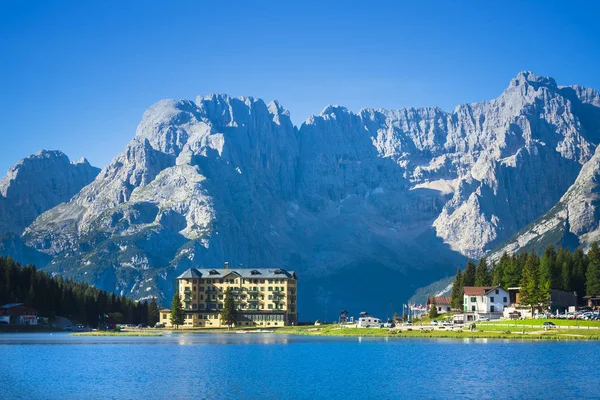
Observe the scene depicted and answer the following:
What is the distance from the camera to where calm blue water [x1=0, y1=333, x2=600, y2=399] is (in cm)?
8231

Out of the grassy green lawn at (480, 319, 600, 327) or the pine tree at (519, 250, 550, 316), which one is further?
the pine tree at (519, 250, 550, 316)

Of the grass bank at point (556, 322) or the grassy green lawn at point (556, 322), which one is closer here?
the grass bank at point (556, 322)

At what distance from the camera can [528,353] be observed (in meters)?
122

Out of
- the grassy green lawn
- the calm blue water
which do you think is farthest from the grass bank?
the calm blue water

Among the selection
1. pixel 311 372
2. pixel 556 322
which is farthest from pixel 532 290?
pixel 311 372

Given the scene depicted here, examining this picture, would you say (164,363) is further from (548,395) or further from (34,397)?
(548,395)

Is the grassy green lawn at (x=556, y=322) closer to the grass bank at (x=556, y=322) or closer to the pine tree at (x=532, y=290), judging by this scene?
the grass bank at (x=556, y=322)

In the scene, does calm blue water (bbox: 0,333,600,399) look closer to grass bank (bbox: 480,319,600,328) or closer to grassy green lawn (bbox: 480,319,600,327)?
grass bank (bbox: 480,319,600,328)

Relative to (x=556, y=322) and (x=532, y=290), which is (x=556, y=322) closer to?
(x=556, y=322)

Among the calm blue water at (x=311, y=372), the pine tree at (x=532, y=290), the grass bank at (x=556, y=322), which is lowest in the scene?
the calm blue water at (x=311, y=372)

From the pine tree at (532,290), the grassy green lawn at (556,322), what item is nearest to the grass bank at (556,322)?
the grassy green lawn at (556,322)

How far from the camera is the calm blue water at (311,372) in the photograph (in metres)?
82.3

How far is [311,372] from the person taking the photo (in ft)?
335

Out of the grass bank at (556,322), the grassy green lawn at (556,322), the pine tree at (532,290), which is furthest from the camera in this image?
the pine tree at (532,290)
